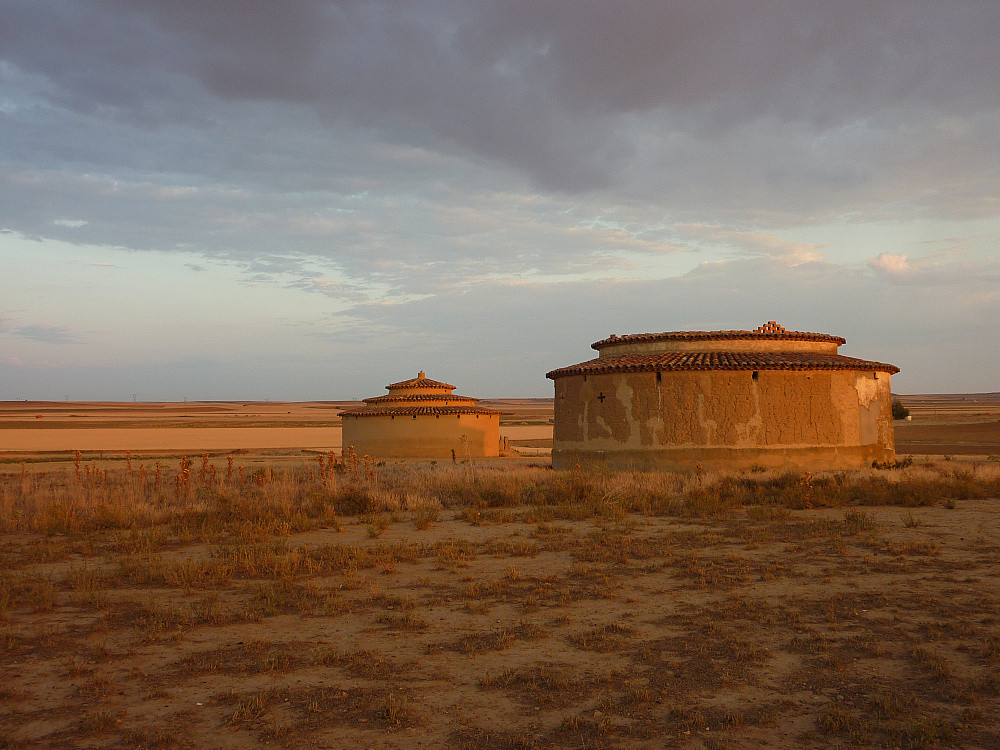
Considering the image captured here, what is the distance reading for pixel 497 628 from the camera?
22.2ft

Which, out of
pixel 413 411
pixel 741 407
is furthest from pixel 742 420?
pixel 413 411

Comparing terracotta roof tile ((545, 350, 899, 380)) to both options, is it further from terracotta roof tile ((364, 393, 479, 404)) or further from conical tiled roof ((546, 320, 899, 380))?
terracotta roof tile ((364, 393, 479, 404))

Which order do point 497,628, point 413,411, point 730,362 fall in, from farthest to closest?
1. point 413,411
2. point 730,362
3. point 497,628

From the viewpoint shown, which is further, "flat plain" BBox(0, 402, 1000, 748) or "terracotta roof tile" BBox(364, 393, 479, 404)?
"terracotta roof tile" BBox(364, 393, 479, 404)

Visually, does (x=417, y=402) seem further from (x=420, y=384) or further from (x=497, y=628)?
(x=497, y=628)

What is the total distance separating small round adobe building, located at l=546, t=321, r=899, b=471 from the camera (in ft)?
63.6

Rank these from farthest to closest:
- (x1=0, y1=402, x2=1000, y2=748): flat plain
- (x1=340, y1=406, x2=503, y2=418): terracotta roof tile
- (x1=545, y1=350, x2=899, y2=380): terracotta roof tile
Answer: (x1=340, y1=406, x2=503, y2=418): terracotta roof tile
(x1=545, y1=350, x2=899, y2=380): terracotta roof tile
(x1=0, y1=402, x2=1000, y2=748): flat plain

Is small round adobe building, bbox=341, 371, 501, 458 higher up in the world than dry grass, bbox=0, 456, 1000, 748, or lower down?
higher up

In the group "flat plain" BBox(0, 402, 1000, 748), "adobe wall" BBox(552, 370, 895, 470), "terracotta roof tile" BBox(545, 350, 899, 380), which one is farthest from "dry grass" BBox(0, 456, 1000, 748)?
"terracotta roof tile" BBox(545, 350, 899, 380)

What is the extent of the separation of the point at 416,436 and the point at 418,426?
44 cm

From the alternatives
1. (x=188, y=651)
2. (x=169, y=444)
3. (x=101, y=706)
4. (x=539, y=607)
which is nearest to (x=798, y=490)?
(x=539, y=607)

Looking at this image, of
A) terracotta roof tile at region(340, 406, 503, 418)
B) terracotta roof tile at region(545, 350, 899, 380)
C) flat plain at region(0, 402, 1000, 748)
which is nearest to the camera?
flat plain at region(0, 402, 1000, 748)

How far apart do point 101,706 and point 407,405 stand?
88.2ft

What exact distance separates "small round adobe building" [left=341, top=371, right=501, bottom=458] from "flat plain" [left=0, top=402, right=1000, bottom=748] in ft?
56.6
